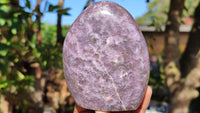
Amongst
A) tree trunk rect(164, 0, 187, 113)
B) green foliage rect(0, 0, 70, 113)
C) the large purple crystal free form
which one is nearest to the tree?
tree trunk rect(164, 0, 187, 113)

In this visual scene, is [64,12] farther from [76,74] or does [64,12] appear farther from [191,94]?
[191,94]

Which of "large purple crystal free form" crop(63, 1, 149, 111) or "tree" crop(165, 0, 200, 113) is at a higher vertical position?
"large purple crystal free form" crop(63, 1, 149, 111)

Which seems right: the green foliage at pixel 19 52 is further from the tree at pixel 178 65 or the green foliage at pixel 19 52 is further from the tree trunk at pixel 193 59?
the tree trunk at pixel 193 59

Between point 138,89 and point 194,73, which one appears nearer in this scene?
point 138,89

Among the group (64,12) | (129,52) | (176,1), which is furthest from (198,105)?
(129,52)

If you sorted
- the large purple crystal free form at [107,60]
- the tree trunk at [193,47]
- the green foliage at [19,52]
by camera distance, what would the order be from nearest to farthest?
1. the large purple crystal free form at [107,60]
2. the green foliage at [19,52]
3. the tree trunk at [193,47]

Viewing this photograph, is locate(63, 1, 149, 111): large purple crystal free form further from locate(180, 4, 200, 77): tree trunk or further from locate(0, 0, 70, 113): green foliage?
locate(180, 4, 200, 77): tree trunk

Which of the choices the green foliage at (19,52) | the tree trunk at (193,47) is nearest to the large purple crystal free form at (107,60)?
the green foliage at (19,52)

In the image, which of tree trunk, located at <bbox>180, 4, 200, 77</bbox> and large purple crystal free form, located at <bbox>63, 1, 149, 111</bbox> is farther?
tree trunk, located at <bbox>180, 4, 200, 77</bbox>
